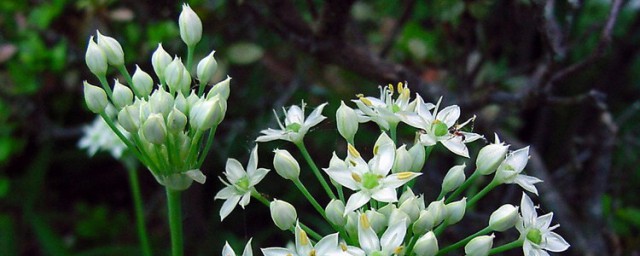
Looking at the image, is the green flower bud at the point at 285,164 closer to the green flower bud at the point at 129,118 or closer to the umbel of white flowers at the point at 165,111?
the umbel of white flowers at the point at 165,111

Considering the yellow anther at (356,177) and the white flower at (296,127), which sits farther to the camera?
the white flower at (296,127)

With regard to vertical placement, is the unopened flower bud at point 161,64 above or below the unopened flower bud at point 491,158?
above

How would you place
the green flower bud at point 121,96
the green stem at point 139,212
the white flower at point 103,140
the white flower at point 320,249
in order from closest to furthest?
the white flower at point 320,249, the green flower bud at point 121,96, the green stem at point 139,212, the white flower at point 103,140

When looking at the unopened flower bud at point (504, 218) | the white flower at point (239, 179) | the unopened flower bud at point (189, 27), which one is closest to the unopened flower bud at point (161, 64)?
the unopened flower bud at point (189, 27)

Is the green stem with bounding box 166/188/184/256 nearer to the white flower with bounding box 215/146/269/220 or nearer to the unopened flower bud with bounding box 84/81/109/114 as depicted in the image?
the white flower with bounding box 215/146/269/220

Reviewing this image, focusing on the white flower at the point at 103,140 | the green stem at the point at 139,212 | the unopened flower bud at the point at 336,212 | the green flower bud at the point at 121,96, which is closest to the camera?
the unopened flower bud at the point at 336,212

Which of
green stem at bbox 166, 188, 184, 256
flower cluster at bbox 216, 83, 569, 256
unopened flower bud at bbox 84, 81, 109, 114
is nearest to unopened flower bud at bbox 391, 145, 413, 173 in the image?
flower cluster at bbox 216, 83, 569, 256

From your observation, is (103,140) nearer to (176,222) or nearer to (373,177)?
(176,222)

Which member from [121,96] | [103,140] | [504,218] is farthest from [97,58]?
[103,140]
